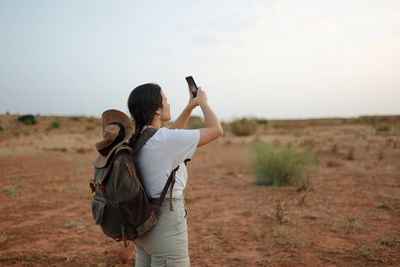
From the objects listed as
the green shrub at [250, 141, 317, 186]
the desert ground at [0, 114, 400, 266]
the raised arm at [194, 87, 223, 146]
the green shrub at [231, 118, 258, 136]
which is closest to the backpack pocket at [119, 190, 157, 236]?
the raised arm at [194, 87, 223, 146]

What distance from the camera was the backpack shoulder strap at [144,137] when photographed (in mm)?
1828

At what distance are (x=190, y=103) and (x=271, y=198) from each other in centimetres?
566

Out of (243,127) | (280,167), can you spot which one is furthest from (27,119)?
(280,167)

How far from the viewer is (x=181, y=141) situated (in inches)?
70.4

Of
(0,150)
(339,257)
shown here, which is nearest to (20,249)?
(339,257)

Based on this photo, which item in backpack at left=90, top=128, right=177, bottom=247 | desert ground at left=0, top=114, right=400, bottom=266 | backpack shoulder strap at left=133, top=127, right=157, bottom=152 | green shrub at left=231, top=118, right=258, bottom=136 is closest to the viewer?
backpack at left=90, top=128, right=177, bottom=247

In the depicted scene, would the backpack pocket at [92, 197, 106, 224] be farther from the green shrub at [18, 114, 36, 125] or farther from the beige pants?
the green shrub at [18, 114, 36, 125]

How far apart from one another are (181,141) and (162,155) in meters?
0.14

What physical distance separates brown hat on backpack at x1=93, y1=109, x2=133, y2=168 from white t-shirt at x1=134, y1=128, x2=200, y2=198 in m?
0.15

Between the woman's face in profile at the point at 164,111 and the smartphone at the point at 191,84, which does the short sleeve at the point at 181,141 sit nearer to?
the woman's face in profile at the point at 164,111

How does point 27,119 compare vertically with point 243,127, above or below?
above

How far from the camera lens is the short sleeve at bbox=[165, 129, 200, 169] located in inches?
70.1

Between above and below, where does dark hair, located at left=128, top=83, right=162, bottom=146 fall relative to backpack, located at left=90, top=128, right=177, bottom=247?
above

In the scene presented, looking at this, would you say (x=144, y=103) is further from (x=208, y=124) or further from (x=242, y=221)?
(x=242, y=221)
